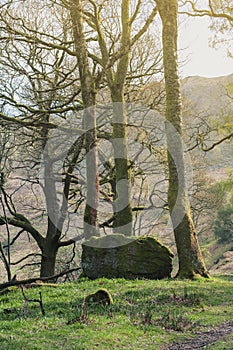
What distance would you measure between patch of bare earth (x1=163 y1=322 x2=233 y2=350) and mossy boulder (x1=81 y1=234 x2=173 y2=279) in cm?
606

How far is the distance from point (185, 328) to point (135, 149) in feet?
51.0

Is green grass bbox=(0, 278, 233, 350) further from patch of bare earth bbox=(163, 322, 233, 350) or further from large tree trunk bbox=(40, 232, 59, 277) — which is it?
large tree trunk bbox=(40, 232, 59, 277)

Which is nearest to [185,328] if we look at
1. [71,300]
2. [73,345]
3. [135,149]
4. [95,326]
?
[95,326]

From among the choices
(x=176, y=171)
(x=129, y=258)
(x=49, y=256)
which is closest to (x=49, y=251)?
(x=49, y=256)

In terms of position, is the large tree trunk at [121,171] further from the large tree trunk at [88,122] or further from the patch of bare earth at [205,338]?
the patch of bare earth at [205,338]

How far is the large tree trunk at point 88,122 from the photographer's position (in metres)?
16.5

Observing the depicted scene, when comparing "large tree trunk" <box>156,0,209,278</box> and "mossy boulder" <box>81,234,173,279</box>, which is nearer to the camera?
"large tree trunk" <box>156,0,209,278</box>

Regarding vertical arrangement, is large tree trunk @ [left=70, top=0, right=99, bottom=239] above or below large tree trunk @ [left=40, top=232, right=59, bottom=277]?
above

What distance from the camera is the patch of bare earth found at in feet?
21.9

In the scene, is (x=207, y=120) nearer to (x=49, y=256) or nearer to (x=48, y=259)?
(x=49, y=256)

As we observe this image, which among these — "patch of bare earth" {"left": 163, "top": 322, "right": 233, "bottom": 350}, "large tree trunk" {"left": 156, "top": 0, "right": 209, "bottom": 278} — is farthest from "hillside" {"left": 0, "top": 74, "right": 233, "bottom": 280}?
"patch of bare earth" {"left": 163, "top": 322, "right": 233, "bottom": 350}

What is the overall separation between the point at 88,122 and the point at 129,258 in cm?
588

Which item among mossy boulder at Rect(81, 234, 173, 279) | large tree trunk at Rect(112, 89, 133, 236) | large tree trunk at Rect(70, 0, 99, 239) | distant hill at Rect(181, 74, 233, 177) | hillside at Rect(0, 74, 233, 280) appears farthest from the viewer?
hillside at Rect(0, 74, 233, 280)

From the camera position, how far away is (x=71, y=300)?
1014 cm
